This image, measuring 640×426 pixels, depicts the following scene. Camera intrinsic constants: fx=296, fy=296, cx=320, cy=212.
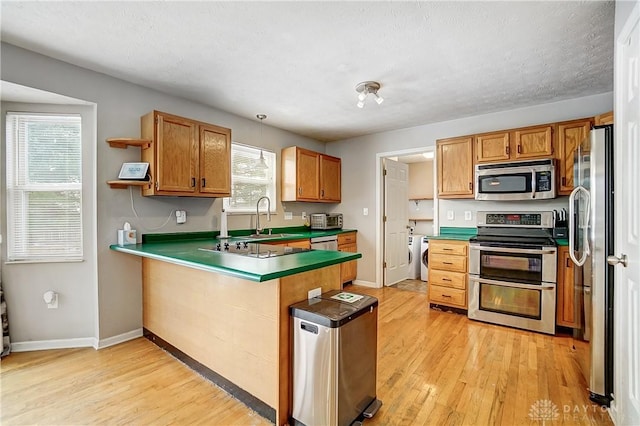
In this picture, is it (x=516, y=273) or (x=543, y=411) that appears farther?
(x=516, y=273)

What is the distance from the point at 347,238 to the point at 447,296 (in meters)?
1.75

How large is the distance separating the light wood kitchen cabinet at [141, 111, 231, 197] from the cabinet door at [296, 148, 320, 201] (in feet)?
4.16

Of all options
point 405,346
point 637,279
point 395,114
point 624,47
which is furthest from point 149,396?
point 395,114

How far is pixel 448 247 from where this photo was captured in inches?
144

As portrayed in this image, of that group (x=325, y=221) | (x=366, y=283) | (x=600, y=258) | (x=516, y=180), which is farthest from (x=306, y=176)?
(x=600, y=258)

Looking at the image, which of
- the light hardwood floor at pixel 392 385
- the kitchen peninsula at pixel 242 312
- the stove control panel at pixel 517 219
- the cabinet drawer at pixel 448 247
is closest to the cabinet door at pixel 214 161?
the kitchen peninsula at pixel 242 312

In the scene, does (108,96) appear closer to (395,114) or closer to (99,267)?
(99,267)

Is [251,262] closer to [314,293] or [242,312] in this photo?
[242,312]

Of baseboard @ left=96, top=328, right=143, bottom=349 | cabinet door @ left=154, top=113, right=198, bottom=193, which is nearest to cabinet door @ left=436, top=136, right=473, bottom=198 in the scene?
cabinet door @ left=154, top=113, right=198, bottom=193

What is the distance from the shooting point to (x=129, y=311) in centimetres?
288

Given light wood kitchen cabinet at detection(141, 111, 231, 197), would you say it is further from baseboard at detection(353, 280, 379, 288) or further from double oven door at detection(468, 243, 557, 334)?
double oven door at detection(468, 243, 557, 334)

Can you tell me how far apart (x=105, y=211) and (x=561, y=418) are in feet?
12.4

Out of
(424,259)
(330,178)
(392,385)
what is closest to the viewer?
(392,385)

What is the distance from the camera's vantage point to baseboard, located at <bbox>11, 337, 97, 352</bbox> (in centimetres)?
260
